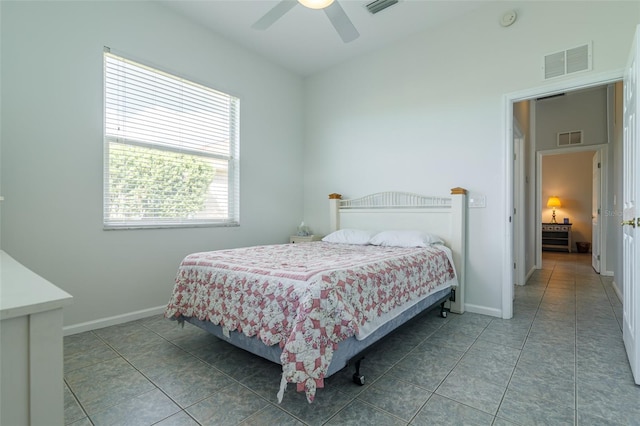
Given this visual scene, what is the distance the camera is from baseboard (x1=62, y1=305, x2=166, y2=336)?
8.26 feet

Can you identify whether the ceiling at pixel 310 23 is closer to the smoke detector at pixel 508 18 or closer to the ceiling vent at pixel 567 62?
the smoke detector at pixel 508 18

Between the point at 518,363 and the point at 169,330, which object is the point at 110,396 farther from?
the point at 518,363

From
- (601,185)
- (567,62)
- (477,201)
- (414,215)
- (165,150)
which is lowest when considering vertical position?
(414,215)

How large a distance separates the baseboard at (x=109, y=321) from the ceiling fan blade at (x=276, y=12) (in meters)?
2.77

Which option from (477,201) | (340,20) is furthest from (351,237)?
(340,20)

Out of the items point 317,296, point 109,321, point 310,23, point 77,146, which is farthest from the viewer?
point 310,23

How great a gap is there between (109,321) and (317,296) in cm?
231

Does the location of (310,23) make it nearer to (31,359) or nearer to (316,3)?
(316,3)

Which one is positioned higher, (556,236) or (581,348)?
(556,236)

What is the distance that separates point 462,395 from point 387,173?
2.57m

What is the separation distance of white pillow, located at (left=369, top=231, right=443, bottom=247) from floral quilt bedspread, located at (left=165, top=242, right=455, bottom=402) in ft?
1.50

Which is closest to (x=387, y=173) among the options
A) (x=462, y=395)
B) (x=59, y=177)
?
(x=462, y=395)

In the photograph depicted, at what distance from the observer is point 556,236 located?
293 inches

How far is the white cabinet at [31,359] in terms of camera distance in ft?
2.36
